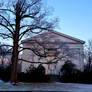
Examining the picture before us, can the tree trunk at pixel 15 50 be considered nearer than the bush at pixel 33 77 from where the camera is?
Yes

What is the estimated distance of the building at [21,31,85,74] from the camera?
1994 cm

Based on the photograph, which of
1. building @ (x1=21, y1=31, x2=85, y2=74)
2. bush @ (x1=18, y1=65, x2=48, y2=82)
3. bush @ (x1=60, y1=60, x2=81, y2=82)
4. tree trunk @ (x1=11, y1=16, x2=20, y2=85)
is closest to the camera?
tree trunk @ (x1=11, y1=16, x2=20, y2=85)

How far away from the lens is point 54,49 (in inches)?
856

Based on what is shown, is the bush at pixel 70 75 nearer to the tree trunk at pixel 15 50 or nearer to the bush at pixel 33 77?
the bush at pixel 33 77

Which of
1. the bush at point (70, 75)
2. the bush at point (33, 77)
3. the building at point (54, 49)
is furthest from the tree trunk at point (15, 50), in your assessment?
the bush at point (70, 75)

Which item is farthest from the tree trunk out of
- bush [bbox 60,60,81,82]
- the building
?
bush [bbox 60,60,81,82]

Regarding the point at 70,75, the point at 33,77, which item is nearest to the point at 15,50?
the point at 33,77

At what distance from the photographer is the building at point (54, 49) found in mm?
19938

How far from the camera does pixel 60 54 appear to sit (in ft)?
74.0

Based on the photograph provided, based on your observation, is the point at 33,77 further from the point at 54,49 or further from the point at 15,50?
the point at 15,50

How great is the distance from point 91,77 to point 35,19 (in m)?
12.3

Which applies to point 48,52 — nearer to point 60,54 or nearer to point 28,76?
point 60,54

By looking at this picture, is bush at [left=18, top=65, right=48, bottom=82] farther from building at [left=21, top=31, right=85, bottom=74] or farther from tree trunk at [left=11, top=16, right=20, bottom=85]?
tree trunk at [left=11, top=16, right=20, bottom=85]

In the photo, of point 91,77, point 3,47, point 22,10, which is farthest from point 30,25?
point 91,77
